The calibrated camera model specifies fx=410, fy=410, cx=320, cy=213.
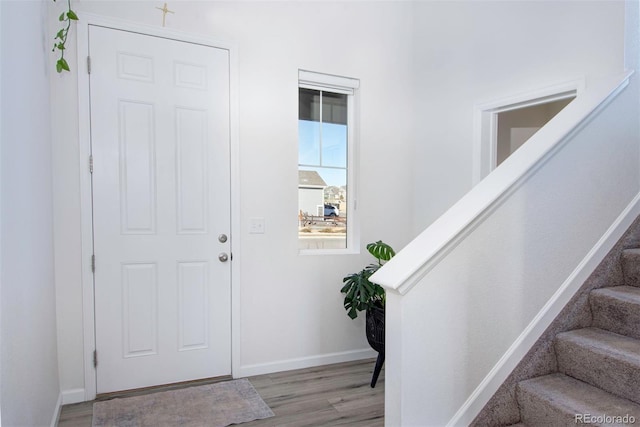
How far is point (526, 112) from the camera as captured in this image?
4.82 metres

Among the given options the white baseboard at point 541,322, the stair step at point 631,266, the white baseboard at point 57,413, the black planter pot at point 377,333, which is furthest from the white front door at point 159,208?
the stair step at point 631,266

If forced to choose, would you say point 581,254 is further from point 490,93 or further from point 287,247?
point 287,247

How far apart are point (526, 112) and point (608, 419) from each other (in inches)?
164

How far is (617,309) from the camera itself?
1786 millimetres

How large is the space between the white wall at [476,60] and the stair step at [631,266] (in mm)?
1016

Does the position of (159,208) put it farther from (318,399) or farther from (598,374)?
(598,374)

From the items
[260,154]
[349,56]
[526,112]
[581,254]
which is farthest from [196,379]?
[526,112]

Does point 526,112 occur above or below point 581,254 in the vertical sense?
above

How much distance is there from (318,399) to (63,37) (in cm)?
267

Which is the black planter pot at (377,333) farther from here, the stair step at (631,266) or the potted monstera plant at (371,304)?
the stair step at (631,266)

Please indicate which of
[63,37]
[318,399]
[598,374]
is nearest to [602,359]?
[598,374]

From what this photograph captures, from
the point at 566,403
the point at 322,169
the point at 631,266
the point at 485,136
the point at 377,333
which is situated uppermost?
the point at 485,136

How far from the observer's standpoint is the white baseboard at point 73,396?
8.21ft

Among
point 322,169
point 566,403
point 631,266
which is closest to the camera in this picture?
point 566,403
